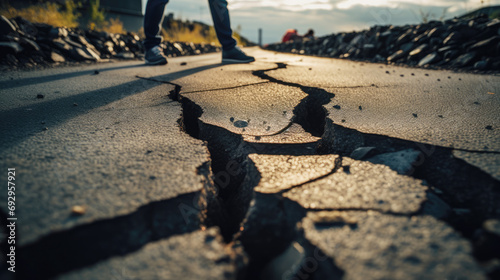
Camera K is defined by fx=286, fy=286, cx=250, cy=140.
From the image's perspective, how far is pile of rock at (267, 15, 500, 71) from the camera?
3.27 m

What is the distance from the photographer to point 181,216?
736 mm

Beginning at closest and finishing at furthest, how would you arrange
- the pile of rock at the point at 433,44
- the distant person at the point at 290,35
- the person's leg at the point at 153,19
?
the person's leg at the point at 153,19 < the pile of rock at the point at 433,44 < the distant person at the point at 290,35

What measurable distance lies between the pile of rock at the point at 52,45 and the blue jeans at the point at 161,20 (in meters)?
1.12

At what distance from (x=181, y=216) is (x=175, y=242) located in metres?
0.12

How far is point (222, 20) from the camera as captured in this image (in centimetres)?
314

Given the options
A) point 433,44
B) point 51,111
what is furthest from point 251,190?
point 433,44

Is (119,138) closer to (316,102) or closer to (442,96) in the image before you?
(316,102)

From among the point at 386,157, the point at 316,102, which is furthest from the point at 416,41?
the point at 386,157

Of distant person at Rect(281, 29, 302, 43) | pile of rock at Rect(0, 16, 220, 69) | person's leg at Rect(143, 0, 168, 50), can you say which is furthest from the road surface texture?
distant person at Rect(281, 29, 302, 43)

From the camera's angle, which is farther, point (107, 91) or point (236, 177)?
point (107, 91)

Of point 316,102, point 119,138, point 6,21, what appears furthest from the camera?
point 6,21

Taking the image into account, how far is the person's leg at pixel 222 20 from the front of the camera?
301cm

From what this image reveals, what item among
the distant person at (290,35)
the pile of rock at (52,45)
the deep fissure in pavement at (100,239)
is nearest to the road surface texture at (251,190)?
the deep fissure in pavement at (100,239)

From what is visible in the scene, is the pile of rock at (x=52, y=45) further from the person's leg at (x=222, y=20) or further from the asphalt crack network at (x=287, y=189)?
the asphalt crack network at (x=287, y=189)
